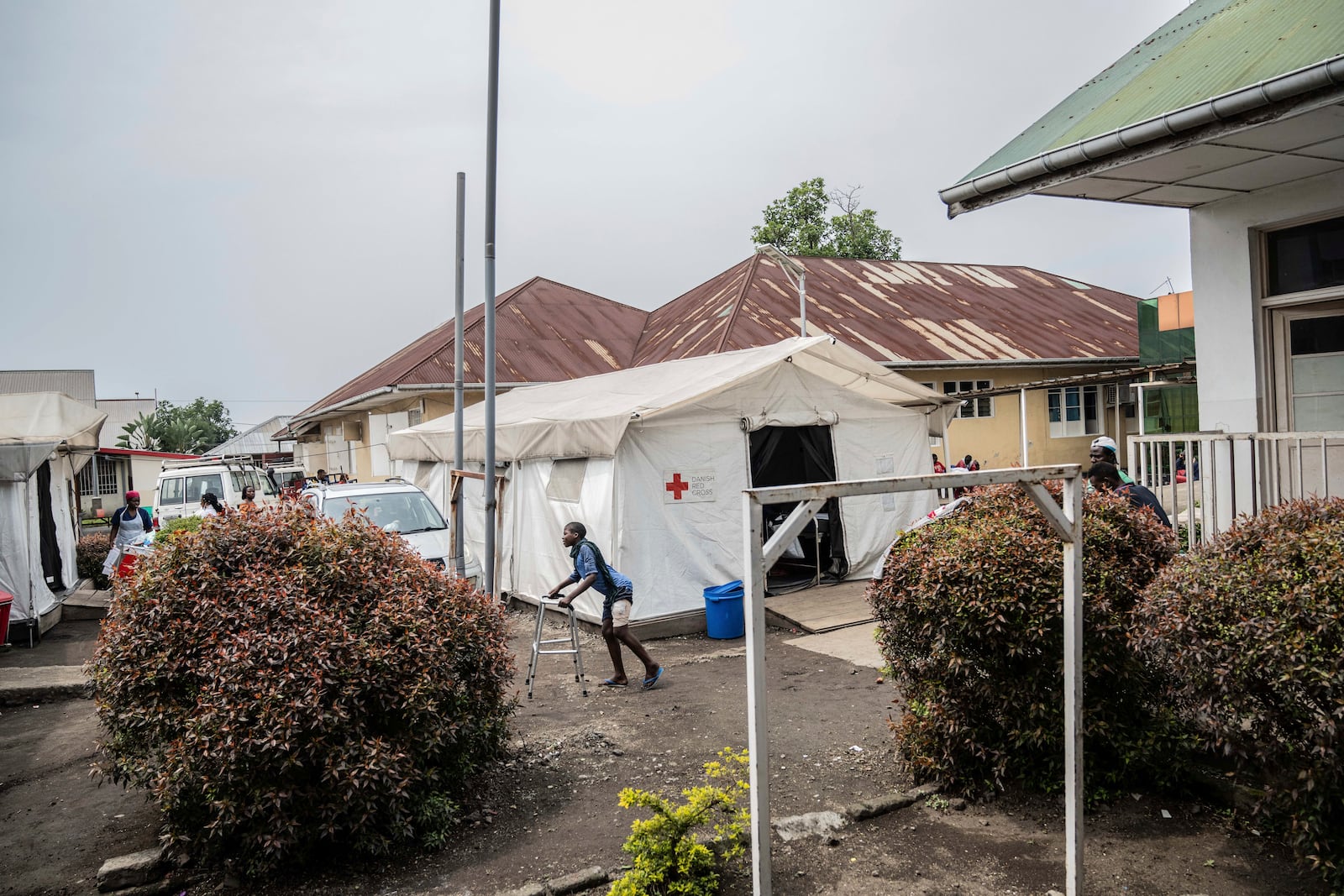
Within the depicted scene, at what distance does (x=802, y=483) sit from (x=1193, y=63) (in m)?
7.28

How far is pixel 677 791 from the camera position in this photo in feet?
18.7

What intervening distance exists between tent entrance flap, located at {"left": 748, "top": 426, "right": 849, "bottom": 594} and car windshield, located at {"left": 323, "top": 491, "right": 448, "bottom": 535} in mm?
4567

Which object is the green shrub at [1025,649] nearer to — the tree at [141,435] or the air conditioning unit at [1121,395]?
the air conditioning unit at [1121,395]

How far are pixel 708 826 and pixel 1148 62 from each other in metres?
6.46

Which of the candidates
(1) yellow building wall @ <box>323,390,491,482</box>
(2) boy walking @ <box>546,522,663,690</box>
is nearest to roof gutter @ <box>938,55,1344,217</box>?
(2) boy walking @ <box>546,522,663,690</box>

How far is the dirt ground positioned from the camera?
14.3 feet

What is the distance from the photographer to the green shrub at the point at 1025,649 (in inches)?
190

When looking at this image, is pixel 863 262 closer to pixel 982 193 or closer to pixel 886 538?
pixel 886 538

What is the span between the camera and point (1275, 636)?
3.70 m

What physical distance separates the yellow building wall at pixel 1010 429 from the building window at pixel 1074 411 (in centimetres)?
18

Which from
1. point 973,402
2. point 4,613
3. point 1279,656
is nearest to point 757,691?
point 1279,656

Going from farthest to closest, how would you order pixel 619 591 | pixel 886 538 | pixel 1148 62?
1. pixel 886 538
2. pixel 619 591
3. pixel 1148 62

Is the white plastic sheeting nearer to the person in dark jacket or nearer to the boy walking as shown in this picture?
the boy walking

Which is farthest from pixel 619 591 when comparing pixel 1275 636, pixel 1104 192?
pixel 1275 636
